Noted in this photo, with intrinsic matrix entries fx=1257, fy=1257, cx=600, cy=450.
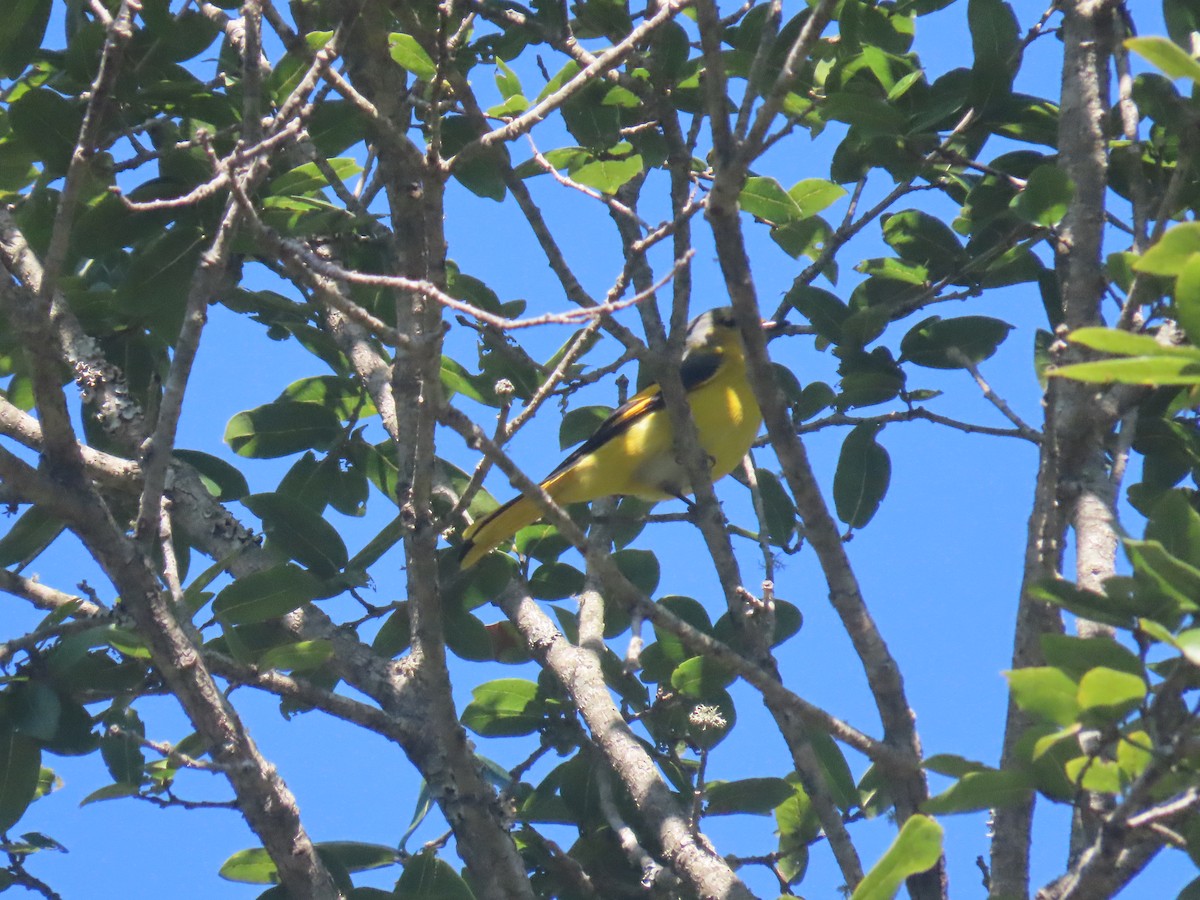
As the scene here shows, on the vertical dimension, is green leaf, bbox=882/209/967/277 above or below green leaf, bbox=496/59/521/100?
below

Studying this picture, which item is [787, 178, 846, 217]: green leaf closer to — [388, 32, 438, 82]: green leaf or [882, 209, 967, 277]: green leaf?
[882, 209, 967, 277]: green leaf

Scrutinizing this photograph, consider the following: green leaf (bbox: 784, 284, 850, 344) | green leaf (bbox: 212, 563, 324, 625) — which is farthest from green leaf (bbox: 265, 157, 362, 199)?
green leaf (bbox: 784, 284, 850, 344)

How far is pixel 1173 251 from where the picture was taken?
167cm

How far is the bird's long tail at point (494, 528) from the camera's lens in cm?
416

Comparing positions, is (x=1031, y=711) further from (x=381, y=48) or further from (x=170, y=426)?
(x=381, y=48)

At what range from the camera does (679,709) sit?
415 cm

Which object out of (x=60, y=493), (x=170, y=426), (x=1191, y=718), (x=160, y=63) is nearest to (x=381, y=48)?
(x=160, y=63)

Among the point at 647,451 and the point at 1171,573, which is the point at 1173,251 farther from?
the point at 647,451

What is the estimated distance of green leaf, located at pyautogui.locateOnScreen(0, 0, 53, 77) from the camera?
335 cm

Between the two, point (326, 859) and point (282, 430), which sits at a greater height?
point (282, 430)

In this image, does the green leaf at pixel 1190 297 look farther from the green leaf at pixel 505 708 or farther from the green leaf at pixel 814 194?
the green leaf at pixel 505 708

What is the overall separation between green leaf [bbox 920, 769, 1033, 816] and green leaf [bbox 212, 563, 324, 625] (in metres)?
1.87

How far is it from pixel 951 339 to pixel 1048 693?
229 centimetres

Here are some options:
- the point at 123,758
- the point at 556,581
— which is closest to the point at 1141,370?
the point at 556,581
